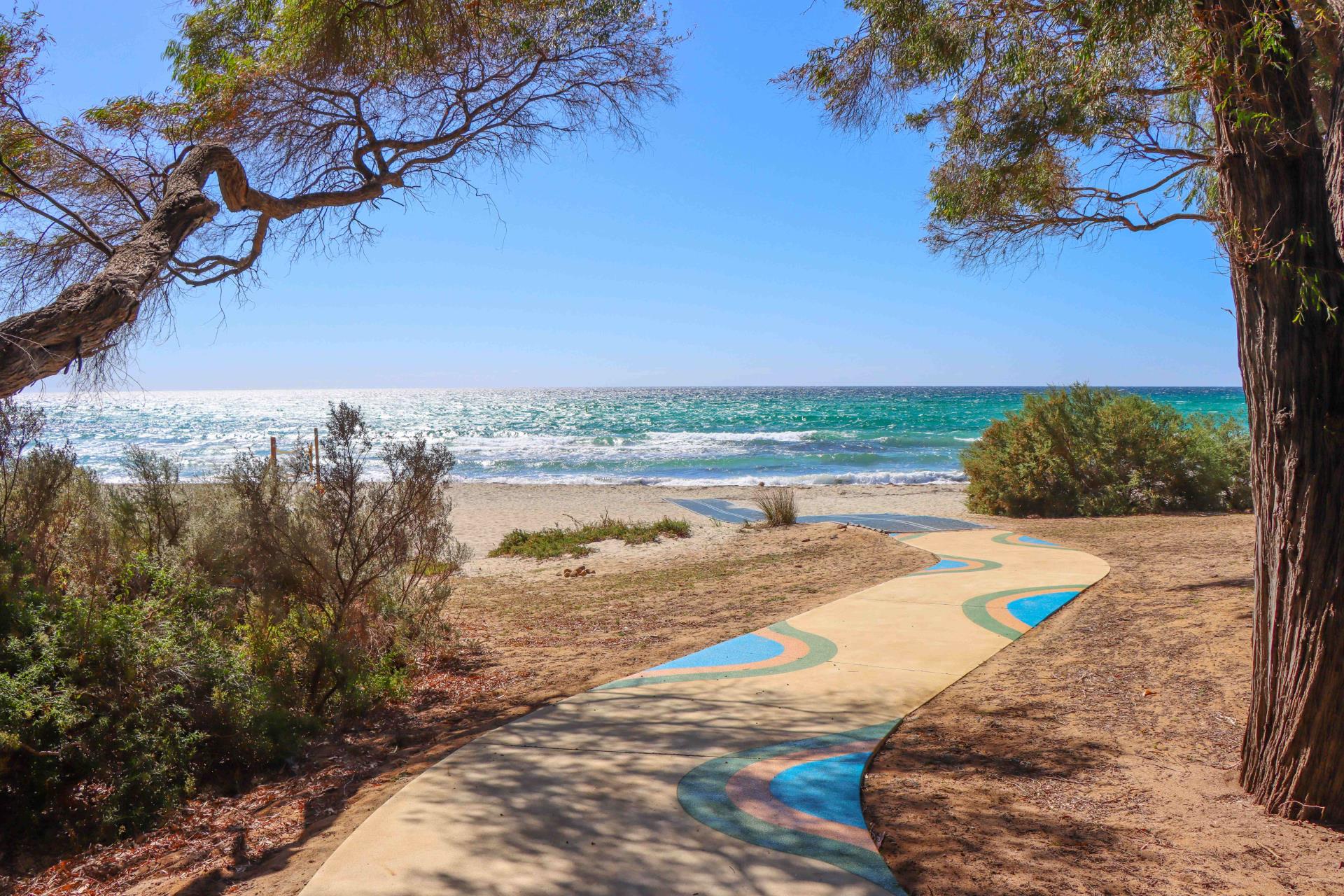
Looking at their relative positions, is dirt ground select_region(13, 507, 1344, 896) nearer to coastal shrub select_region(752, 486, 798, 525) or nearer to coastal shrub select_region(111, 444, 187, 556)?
coastal shrub select_region(111, 444, 187, 556)

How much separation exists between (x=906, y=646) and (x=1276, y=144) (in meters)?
3.94

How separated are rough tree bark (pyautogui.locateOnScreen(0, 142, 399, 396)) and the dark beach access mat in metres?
10.2

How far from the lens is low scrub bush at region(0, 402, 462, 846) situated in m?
3.76

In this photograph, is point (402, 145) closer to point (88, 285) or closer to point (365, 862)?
point (88, 285)

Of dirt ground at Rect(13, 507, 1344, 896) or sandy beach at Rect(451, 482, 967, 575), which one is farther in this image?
sandy beach at Rect(451, 482, 967, 575)

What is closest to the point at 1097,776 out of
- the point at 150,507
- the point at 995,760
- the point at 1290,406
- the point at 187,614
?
the point at 995,760

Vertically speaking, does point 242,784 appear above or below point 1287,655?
below

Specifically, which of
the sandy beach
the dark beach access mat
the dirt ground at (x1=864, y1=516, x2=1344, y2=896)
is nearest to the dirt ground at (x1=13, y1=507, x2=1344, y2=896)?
the dirt ground at (x1=864, y1=516, x2=1344, y2=896)

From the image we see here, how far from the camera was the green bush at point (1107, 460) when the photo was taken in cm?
1427

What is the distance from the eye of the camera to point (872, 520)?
563 inches

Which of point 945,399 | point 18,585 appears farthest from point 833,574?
point 945,399

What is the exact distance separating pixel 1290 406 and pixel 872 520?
11.2 m

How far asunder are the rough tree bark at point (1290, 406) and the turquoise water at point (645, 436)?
581 cm

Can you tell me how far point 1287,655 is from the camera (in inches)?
131
